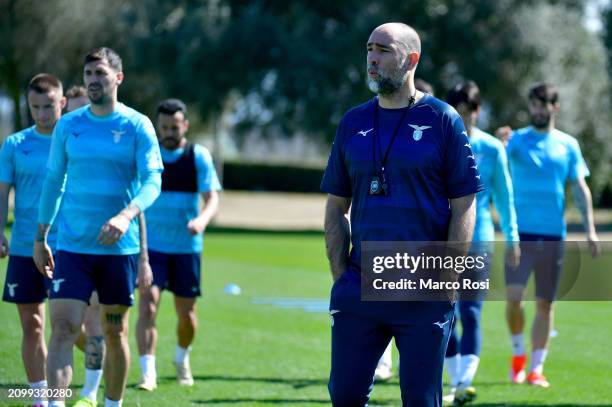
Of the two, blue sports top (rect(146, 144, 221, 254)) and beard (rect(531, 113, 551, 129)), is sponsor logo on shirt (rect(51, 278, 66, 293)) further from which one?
beard (rect(531, 113, 551, 129))

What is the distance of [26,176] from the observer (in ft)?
25.4

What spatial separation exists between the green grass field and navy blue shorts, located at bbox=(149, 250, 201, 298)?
0.83 m

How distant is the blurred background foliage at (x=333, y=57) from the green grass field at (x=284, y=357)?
58.1ft

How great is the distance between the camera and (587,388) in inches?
375

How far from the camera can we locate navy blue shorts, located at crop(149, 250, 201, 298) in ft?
31.3

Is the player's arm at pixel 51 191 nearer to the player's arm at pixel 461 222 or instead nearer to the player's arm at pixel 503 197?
the player's arm at pixel 461 222

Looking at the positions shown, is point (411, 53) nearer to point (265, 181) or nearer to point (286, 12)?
point (286, 12)

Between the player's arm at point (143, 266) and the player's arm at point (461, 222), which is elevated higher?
the player's arm at point (461, 222)

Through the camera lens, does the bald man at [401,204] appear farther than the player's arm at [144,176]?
No

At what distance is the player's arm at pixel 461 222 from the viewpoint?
536 centimetres

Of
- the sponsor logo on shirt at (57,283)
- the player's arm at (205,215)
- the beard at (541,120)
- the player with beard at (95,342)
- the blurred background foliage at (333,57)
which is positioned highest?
the blurred background foliage at (333,57)

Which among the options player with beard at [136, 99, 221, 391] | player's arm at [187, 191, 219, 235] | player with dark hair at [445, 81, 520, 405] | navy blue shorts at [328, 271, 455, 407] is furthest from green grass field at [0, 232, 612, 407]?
navy blue shorts at [328, 271, 455, 407]

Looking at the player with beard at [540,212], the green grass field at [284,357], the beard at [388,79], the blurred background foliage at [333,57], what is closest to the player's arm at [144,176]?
the beard at [388,79]

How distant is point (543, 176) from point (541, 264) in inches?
33.4
